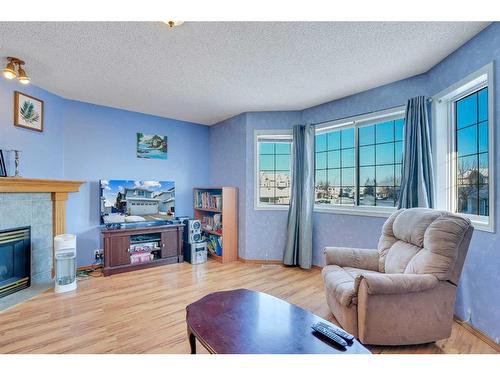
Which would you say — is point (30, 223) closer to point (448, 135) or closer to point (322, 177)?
point (322, 177)

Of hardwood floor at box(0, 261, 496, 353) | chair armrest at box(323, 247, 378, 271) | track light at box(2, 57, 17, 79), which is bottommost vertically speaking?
hardwood floor at box(0, 261, 496, 353)

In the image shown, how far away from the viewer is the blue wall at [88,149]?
2.88 meters

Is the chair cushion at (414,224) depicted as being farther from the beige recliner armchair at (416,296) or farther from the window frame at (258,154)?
the window frame at (258,154)

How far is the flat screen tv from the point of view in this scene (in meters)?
3.46

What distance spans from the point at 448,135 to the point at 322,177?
1.55 meters

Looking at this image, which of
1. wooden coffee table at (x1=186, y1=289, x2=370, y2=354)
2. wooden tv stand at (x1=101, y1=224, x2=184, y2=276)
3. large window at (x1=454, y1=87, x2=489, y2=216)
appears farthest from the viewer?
wooden tv stand at (x1=101, y1=224, x2=184, y2=276)

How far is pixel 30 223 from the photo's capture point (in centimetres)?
281

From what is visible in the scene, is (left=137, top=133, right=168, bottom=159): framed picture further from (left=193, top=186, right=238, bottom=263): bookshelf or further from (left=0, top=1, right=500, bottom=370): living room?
(left=193, top=186, right=238, bottom=263): bookshelf

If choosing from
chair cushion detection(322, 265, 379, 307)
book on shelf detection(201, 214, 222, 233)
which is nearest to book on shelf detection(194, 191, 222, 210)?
book on shelf detection(201, 214, 222, 233)

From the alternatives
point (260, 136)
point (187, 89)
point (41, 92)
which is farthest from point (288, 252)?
point (41, 92)

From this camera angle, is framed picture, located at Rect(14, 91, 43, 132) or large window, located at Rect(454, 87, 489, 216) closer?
large window, located at Rect(454, 87, 489, 216)

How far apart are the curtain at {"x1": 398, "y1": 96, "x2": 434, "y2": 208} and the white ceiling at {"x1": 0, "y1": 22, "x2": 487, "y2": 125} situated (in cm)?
42

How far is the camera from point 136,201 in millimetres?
3668

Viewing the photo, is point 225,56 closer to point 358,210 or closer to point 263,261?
point 358,210
